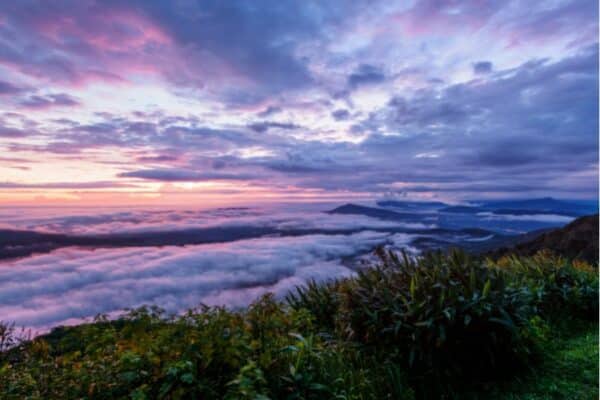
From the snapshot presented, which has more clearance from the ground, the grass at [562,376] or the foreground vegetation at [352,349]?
the foreground vegetation at [352,349]

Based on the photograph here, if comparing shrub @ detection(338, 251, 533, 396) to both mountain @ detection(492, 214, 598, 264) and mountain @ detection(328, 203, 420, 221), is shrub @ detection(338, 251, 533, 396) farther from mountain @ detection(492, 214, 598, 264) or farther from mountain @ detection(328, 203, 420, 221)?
mountain @ detection(328, 203, 420, 221)

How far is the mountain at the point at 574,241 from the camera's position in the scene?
1277cm

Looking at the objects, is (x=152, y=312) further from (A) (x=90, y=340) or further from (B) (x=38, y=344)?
(B) (x=38, y=344)

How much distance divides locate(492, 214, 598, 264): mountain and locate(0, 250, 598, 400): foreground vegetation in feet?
29.5

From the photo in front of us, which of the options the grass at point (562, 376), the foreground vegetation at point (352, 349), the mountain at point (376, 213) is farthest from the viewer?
the mountain at point (376, 213)

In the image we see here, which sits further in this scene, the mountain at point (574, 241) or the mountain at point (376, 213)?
the mountain at point (376, 213)

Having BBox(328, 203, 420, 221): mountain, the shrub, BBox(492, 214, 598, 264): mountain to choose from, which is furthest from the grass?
BBox(328, 203, 420, 221): mountain

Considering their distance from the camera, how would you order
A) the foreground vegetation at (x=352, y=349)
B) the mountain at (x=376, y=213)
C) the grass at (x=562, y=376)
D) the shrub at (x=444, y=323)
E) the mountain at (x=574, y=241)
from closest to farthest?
the foreground vegetation at (x=352, y=349), the grass at (x=562, y=376), the shrub at (x=444, y=323), the mountain at (x=574, y=241), the mountain at (x=376, y=213)

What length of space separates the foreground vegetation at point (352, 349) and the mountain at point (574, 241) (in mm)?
8995

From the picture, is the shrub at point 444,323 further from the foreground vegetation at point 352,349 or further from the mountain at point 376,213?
the mountain at point 376,213

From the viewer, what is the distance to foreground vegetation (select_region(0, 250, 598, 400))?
7.38 ft

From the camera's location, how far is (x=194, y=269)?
252 ft

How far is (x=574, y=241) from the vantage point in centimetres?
1488

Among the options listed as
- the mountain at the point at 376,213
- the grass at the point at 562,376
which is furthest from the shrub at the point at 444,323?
the mountain at the point at 376,213
